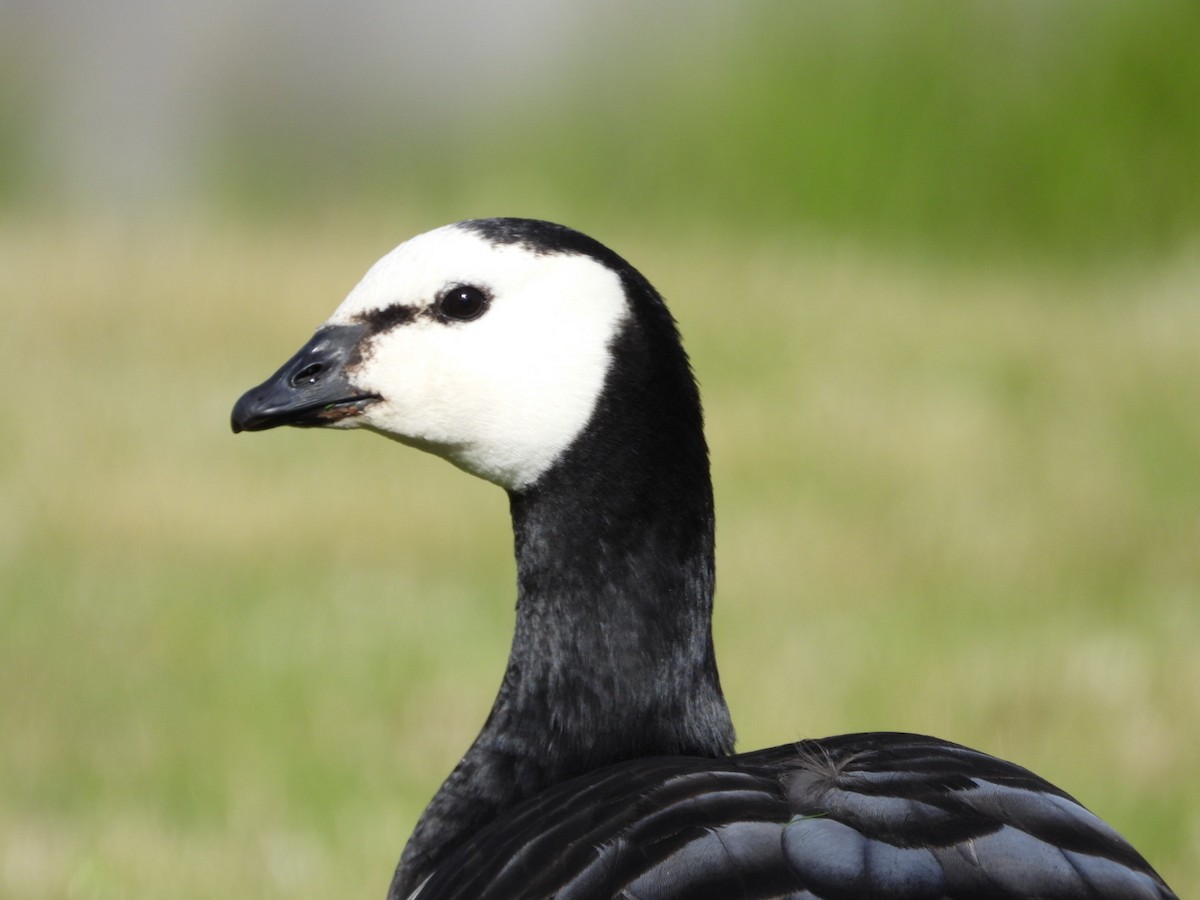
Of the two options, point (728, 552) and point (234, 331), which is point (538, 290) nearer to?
point (728, 552)

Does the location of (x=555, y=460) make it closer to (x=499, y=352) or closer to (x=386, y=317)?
(x=499, y=352)

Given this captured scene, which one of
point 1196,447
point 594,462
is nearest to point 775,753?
point 594,462

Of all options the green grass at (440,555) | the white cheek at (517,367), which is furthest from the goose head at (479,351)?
the green grass at (440,555)

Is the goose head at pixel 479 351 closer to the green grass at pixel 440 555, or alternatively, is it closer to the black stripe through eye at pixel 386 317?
the black stripe through eye at pixel 386 317

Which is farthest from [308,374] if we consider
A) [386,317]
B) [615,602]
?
[615,602]

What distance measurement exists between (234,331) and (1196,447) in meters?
4.41

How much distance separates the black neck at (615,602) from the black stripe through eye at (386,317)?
0.32 meters

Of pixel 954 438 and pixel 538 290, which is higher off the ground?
pixel 954 438

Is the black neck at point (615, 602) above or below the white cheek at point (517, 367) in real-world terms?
below

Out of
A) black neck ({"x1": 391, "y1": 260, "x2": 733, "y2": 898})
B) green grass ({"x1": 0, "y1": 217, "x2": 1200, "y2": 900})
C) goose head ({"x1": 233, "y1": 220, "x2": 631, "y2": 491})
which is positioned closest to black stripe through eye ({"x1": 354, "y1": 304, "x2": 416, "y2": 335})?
goose head ({"x1": 233, "y1": 220, "x2": 631, "y2": 491})

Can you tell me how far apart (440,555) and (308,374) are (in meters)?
3.32

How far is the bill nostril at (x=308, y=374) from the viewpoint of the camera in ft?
7.84

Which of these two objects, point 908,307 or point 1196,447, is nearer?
point 1196,447

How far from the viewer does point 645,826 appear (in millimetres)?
1891
